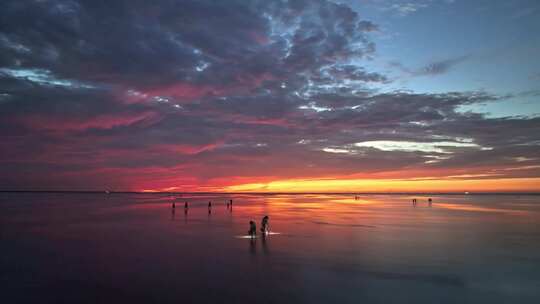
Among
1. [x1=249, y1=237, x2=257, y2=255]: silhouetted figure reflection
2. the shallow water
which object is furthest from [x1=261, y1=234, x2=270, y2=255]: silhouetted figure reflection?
[x1=249, y1=237, x2=257, y2=255]: silhouetted figure reflection

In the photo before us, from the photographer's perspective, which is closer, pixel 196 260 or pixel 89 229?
pixel 196 260

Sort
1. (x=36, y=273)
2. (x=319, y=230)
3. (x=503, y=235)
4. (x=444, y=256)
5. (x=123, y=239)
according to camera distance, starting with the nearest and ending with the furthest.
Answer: (x=36, y=273), (x=444, y=256), (x=123, y=239), (x=503, y=235), (x=319, y=230)

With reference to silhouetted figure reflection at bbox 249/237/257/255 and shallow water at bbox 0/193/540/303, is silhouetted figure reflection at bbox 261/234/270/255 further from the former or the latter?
silhouetted figure reflection at bbox 249/237/257/255

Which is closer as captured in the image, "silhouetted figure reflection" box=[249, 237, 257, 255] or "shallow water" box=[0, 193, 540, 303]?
"shallow water" box=[0, 193, 540, 303]

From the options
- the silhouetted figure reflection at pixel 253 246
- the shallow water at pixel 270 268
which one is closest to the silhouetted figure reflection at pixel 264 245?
the shallow water at pixel 270 268

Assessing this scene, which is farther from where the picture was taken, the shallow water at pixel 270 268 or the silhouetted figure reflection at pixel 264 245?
the silhouetted figure reflection at pixel 264 245

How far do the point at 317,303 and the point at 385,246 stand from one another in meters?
Result: 13.1

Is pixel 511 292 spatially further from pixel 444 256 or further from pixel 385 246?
pixel 385 246

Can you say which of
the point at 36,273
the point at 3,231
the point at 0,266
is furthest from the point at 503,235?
the point at 3,231

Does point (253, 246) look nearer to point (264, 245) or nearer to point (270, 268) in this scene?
point (264, 245)

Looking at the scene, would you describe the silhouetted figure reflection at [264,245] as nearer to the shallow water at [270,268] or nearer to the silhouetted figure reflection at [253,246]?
the shallow water at [270,268]

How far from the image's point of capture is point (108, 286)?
14.9 metres

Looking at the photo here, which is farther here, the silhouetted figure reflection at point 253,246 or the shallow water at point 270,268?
the silhouetted figure reflection at point 253,246

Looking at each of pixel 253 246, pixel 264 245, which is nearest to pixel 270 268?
pixel 253 246
